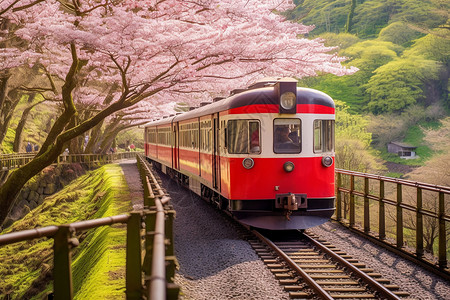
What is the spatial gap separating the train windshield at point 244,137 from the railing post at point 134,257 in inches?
200

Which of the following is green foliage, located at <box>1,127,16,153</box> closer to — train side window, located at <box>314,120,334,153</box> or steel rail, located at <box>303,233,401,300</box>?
train side window, located at <box>314,120,334,153</box>

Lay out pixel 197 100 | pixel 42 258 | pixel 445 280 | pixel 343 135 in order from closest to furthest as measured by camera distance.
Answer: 1. pixel 445 280
2. pixel 42 258
3. pixel 197 100
4. pixel 343 135

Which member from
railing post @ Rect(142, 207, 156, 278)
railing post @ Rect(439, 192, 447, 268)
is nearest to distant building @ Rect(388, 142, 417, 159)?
railing post @ Rect(439, 192, 447, 268)

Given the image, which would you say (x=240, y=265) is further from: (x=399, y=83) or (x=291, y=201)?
(x=399, y=83)

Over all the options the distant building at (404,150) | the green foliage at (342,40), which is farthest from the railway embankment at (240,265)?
the green foliage at (342,40)

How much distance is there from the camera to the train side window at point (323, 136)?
8.73 meters

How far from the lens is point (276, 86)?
8.54 metres

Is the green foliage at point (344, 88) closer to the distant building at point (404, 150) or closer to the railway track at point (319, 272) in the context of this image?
the distant building at point (404, 150)

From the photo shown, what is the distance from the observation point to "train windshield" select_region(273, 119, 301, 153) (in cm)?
860

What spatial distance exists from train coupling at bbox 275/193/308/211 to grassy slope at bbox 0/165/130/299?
267 centimetres

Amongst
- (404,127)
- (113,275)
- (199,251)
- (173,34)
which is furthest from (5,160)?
(404,127)

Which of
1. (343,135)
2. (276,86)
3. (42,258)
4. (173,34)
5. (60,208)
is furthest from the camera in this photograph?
(343,135)

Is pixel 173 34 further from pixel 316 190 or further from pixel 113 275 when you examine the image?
pixel 113 275

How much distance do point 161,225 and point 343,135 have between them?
27.2 m
